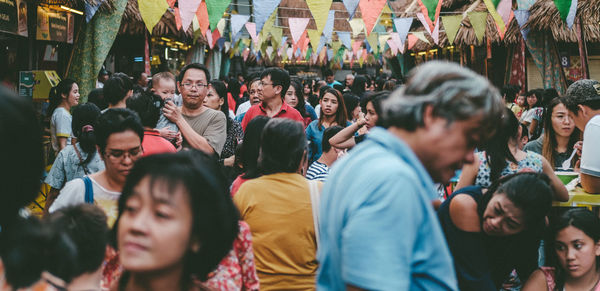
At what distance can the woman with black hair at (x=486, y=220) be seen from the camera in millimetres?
2555

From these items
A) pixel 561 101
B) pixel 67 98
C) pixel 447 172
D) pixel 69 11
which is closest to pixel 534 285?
pixel 447 172

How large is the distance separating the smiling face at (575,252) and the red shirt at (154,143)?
94.1 inches

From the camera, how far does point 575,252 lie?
10.00 feet

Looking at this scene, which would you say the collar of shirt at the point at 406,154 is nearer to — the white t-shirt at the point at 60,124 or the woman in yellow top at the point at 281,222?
the woman in yellow top at the point at 281,222

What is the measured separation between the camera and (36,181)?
4.39 ft

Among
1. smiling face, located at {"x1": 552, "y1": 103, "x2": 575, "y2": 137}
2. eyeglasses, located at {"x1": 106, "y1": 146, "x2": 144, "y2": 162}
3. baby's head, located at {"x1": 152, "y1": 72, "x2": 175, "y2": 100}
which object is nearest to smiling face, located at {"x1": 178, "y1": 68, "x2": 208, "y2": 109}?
baby's head, located at {"x1": 152, "y1": 72, "x2": 175, "y2": 100}

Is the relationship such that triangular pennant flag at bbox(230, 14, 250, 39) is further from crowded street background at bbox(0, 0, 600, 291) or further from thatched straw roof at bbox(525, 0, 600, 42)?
thatched straw roof at bbox(525, 0, 600, 42)

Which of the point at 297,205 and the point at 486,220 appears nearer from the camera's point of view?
the point at 486,220

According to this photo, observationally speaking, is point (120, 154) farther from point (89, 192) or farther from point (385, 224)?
point (385, 224)

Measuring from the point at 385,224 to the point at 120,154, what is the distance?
1818 mm

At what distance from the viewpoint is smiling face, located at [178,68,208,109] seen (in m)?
4.33

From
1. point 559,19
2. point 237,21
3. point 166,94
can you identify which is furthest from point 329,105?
point 559,19

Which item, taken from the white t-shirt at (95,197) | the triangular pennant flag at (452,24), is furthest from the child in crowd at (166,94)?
the triangular pennant flag at (452,24)

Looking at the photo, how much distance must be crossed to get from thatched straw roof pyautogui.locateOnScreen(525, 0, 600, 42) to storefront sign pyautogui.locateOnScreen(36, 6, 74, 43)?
8561 millimetres
